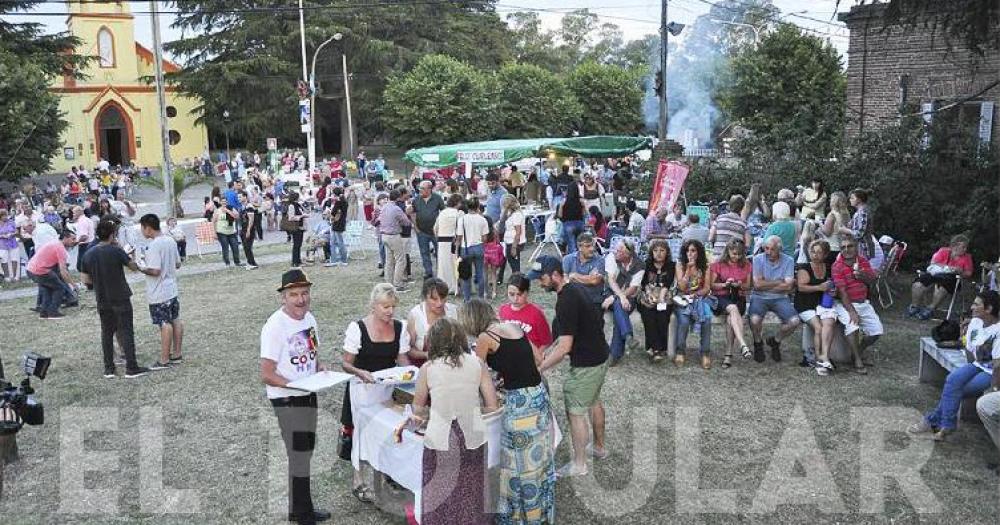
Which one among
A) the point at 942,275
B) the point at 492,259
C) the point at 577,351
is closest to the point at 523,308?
the point at 577,351

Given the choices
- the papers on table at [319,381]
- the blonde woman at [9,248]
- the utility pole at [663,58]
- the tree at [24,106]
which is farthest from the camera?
the tree at [24,106]

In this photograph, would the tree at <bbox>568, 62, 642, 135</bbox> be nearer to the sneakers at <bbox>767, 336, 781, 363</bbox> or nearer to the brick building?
the brick building

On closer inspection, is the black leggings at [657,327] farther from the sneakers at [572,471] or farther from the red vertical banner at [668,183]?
the red vertical banner at [668,183]

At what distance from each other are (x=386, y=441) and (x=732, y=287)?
5.01m

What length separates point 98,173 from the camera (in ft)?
129

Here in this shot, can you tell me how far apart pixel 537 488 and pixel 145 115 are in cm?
4874

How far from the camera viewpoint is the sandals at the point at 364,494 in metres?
5.70

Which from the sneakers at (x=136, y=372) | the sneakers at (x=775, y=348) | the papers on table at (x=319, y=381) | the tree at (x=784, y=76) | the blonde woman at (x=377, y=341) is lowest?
the sneakers at (x=136, y=372)

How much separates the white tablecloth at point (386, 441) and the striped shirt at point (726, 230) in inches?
241

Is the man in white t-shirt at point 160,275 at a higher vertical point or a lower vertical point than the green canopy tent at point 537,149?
lower

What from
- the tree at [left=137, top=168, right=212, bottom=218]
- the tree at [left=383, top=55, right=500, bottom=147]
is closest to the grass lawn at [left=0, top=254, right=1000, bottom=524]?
the tree at [left=137, top=168, right=212, bottom=218]

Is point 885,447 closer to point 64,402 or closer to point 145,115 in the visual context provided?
point 64,402

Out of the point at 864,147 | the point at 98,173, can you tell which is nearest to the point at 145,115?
the point at 98,173

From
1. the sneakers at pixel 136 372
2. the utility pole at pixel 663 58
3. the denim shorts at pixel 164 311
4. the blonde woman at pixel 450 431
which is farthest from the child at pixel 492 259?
the utility pole at pixel 663 58
